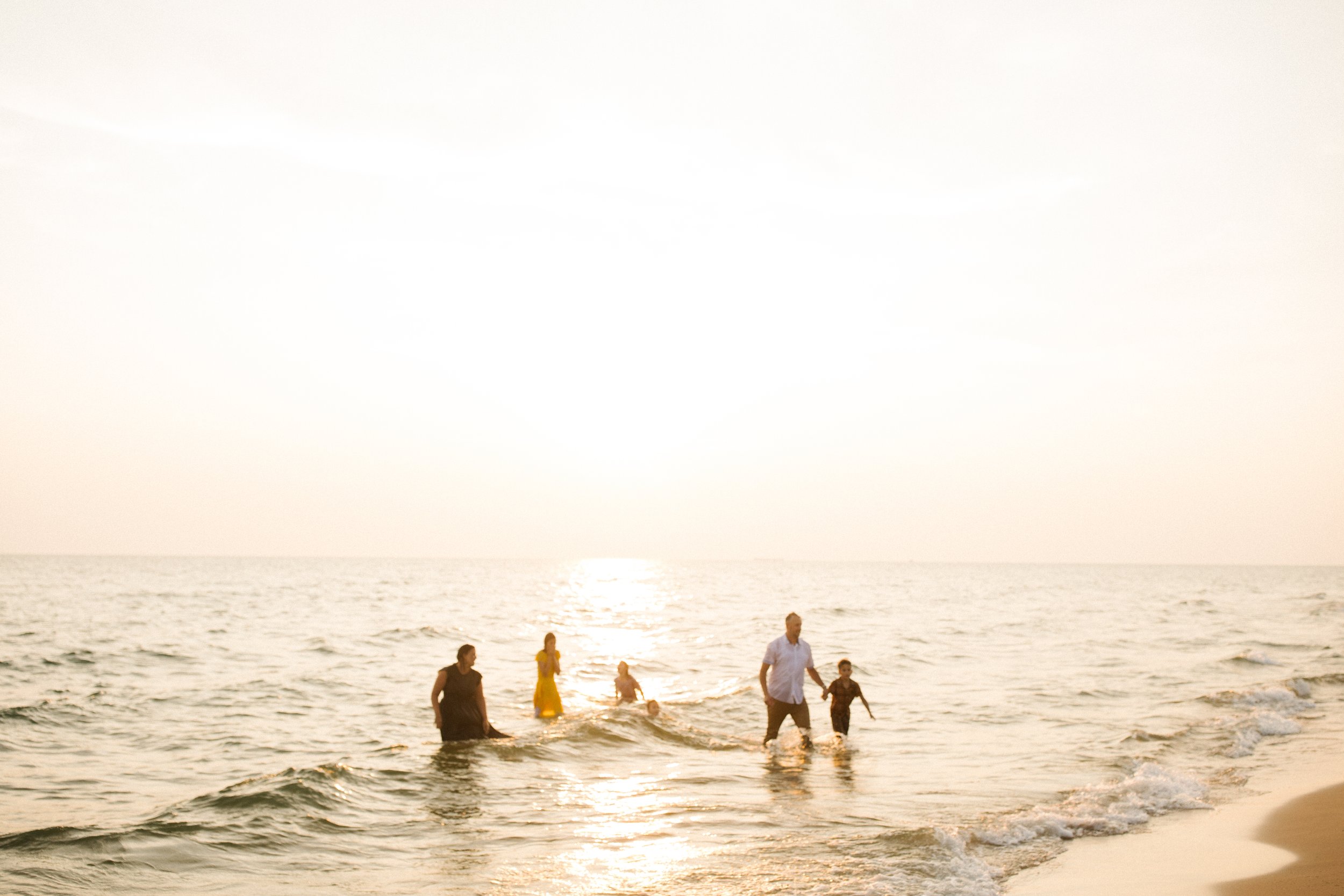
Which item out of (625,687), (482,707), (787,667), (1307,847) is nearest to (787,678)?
(787,667)

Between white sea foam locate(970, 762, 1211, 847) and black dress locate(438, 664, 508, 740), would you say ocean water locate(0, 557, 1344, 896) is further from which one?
black dress locate(438, 664, 508, 740)

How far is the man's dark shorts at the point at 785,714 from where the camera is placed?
585 inches

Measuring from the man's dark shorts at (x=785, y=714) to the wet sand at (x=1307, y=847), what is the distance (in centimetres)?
617

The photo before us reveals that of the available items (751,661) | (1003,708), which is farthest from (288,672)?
(1003,708)

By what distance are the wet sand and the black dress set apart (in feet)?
32.3

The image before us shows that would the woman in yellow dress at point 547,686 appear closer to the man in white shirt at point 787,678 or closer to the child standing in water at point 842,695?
the man in white shirt at point 787,678

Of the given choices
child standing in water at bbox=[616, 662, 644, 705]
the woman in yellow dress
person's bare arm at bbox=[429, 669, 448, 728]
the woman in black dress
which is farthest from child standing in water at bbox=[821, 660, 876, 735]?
person's bare arm at bbox=[429, 669, 448, 728]

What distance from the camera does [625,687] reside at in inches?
784

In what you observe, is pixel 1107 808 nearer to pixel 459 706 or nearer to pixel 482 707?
pixel 482 707

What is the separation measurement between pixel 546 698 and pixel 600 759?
345cm

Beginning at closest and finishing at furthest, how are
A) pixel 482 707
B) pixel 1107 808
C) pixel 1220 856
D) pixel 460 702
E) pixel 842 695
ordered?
pixel 1220 856 → pixel 1107 808 → pixel 460 702 → pixel 482 707 → pixel 842 695

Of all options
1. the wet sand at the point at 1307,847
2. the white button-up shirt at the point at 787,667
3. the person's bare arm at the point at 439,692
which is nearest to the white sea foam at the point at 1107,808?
the wet sand at the point at 1307,847

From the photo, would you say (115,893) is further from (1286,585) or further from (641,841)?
(1286,585)

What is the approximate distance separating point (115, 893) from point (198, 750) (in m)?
7.62
